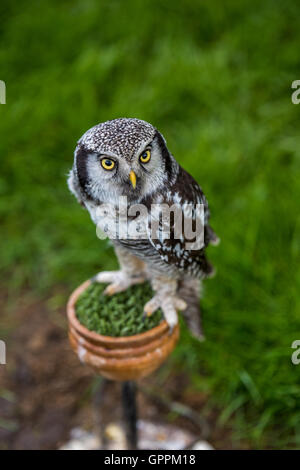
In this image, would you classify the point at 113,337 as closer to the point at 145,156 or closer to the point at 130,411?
the point at 130,411

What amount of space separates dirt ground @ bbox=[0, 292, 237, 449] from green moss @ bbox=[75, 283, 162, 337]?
27.9 inches

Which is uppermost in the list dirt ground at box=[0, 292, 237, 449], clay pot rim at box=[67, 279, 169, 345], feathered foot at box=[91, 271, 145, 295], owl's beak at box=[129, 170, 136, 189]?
owl's beak at box=[129, 170, 136, 189]

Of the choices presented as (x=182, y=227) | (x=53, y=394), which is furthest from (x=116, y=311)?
(x=53, y=394)

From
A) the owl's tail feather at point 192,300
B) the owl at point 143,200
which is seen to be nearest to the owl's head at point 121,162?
the owl at point 143,200

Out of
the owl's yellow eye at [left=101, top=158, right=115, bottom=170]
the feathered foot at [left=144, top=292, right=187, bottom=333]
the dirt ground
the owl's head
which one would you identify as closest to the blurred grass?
the dirt ground

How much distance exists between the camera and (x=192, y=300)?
184 cm

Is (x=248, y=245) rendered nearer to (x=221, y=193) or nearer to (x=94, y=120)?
(x=221, y=193)

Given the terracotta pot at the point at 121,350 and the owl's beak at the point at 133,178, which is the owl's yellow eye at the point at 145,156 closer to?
the owl's beak at the point at 133,178

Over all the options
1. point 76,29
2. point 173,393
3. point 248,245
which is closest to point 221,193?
point 248,245

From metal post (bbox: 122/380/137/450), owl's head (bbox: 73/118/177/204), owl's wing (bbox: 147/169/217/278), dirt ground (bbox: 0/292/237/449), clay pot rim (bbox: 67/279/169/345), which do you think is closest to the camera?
owl's head (bbox: 73/118/177/204)

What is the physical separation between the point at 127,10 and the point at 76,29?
0.57 m

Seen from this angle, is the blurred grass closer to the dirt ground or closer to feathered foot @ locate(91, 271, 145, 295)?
the dirt ground

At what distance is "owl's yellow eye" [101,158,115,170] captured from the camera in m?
1.21

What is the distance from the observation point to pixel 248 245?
96.5 inches
